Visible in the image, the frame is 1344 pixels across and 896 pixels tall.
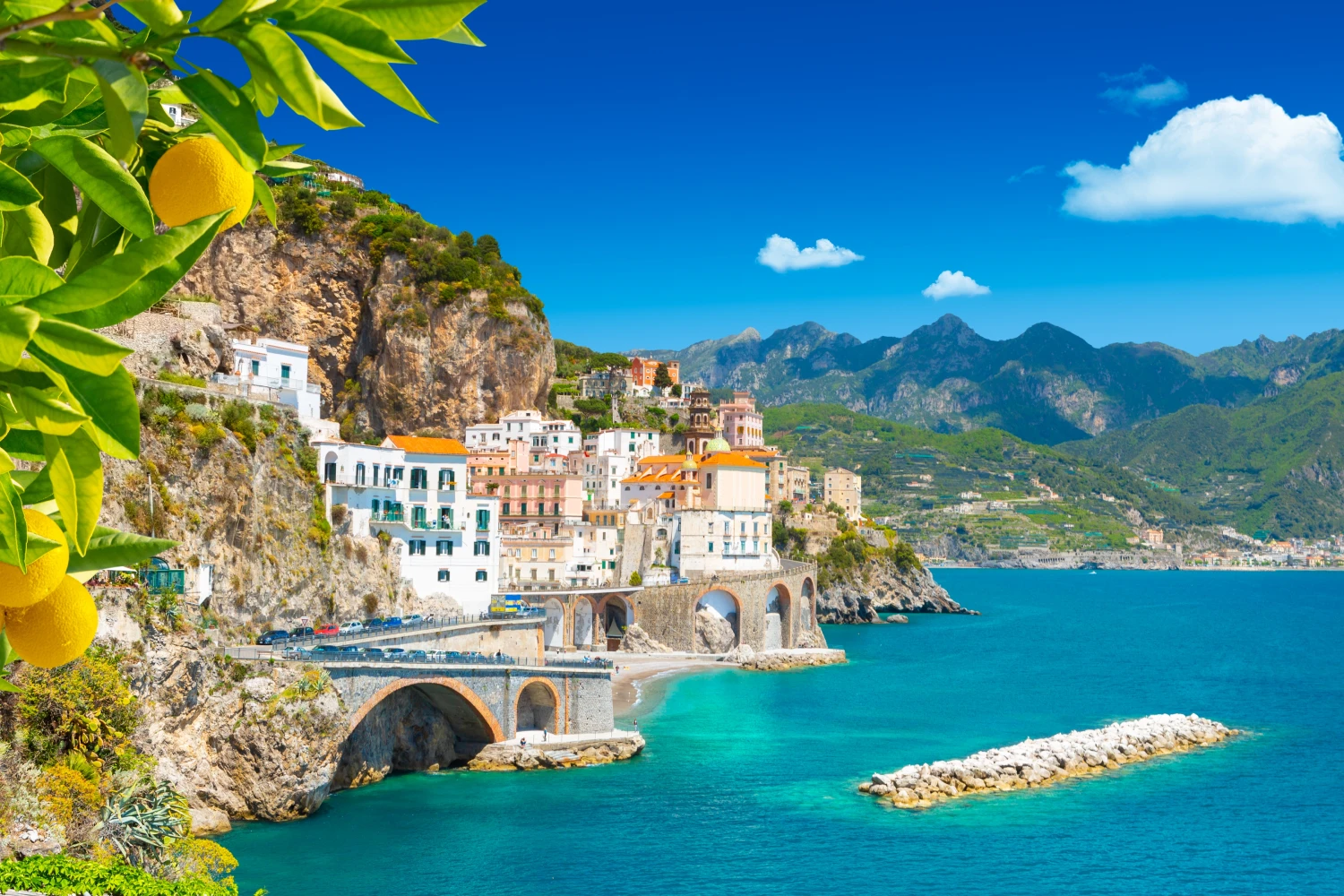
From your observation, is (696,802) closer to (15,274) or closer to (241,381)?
(241,381)

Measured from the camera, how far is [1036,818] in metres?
36.4

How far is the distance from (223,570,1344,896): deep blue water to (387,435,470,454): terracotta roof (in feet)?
50.2

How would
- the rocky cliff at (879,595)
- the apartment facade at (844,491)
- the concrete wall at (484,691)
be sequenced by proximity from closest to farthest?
the concrete wall at (484,691)
the rocky cliff at (879,595)
the apartment facade at (844,491)

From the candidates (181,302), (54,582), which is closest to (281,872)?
(54,582)

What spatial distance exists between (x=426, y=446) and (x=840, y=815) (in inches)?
1065

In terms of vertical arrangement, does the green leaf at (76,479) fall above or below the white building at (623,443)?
below

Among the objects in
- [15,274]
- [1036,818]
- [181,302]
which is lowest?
[1036,818]

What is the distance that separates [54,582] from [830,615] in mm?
106081

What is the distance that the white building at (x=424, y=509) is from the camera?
4822 centimetres

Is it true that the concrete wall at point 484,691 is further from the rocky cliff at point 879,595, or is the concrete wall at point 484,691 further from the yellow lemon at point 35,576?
the rocky cliff at point 879,595

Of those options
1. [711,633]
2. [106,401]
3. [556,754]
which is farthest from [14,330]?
[711,633]

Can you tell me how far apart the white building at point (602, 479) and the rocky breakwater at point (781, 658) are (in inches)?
685

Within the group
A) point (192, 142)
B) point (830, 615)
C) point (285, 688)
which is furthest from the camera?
point (830, 615)

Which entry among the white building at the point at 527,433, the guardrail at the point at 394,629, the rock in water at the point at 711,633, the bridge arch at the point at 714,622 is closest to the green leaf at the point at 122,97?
the guardrail at the point at 394,629
